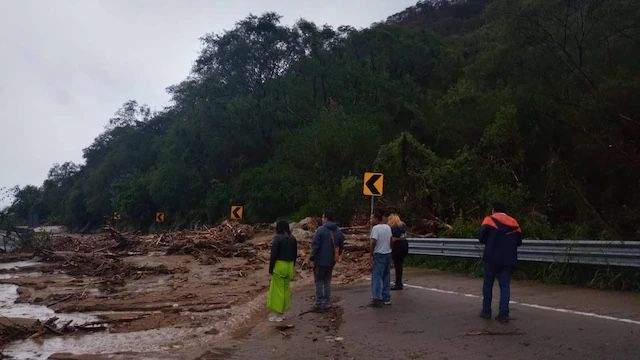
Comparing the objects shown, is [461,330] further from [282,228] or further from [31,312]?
[31,312]

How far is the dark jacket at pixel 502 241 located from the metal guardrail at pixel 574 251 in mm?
3453

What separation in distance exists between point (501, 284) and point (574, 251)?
4.36m

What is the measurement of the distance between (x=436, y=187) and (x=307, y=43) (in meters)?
45.7

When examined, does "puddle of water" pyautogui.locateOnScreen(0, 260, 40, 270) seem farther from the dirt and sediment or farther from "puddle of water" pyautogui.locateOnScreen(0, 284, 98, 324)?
"puddle of water" pyautogui.locateOnScreen(0, 284, 98, 324)

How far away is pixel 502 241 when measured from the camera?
28.7 ft

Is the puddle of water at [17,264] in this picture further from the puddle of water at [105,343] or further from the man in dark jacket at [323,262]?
the man in dark jacket at [323,262]

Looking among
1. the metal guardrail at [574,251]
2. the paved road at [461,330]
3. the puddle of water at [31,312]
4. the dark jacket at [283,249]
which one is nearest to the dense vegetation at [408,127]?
the metal guardrail at [574,251]

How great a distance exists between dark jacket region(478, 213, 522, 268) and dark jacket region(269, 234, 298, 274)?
3.61 m

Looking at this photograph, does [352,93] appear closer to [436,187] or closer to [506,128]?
[506,128]

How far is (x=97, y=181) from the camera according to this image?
87000 millimetres

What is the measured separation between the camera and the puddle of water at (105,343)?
8.41m

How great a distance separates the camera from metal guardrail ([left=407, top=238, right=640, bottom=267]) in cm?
1072

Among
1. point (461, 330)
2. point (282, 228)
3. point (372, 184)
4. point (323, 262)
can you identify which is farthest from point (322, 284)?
point (372, 184)

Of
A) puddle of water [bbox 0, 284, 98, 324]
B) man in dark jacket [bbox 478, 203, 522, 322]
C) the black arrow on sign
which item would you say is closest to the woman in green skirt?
man in dark jacket [bbox 478, 203, 522, 322]
